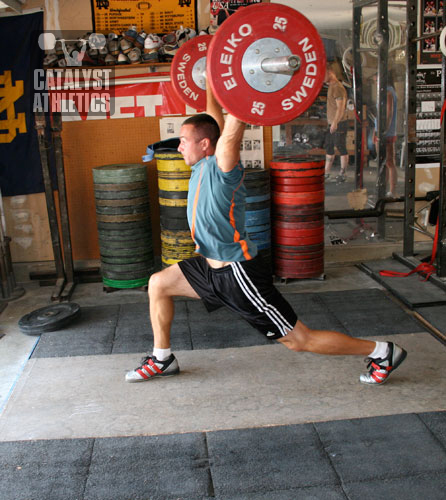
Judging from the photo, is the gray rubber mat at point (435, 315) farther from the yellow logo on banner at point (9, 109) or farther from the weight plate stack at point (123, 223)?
the yellow logo on banner at point (9, 109)

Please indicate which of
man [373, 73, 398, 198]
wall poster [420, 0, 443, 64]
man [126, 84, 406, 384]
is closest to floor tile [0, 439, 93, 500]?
man [126, 84, 406, 384]

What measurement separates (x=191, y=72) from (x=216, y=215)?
1006 millimetres

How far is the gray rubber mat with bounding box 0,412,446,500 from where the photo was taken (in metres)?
1.89

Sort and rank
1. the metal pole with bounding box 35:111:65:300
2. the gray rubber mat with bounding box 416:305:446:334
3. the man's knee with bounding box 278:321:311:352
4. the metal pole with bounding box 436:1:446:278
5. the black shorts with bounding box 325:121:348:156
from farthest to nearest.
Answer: the black shorts with bounding box 325:121:348:156 → the metal pole with bounding box 35:111:65:300 → the metal pole with bounding box 436:1:446:278 → the gray rubber mat with bounding box 416:305:446:334 → the man's knee with bounding box 278:321:311:352

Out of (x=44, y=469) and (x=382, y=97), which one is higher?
(x=382, y=97)

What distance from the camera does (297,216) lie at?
406 cm

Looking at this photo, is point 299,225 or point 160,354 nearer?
point 160,354

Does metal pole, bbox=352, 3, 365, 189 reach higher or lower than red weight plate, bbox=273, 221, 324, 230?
higher

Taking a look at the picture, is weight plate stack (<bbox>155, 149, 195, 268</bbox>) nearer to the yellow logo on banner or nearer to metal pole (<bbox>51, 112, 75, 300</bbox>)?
metal pole (<bbox>51, 112, 75, 300</bbox>)

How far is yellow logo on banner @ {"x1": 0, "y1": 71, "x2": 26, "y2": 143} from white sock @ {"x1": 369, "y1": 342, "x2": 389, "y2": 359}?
3143 millimetres

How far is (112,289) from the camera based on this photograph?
4.15 meters

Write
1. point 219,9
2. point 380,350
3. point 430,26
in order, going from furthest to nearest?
point 430,26, point 219,9, point 380,350

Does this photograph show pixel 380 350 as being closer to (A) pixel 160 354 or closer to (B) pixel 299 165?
(A) pixel 160 354

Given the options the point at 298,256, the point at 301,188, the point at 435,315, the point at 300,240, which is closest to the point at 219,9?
the point at 301,188
